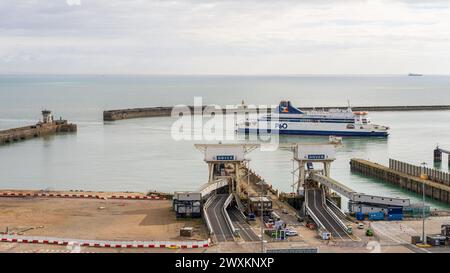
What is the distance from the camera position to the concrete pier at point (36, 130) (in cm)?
8434

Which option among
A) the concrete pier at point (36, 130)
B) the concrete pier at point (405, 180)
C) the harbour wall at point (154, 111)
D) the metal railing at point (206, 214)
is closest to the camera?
the metal railing at point (206, 214)

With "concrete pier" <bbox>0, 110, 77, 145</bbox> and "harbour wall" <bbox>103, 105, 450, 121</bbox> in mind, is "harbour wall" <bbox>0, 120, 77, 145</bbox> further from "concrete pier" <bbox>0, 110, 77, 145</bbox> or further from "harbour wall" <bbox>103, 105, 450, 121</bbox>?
"harbour wall" <bbox>103, 105, 450, 121</bbox>

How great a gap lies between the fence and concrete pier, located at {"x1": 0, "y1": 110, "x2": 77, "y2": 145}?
47.6 metres

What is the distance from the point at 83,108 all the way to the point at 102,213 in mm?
117690

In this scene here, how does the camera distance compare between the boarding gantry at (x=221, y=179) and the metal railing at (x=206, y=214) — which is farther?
the boarding gantry at (x=221, y=179)

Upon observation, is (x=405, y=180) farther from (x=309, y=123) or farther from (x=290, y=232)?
(x=309, y=123)

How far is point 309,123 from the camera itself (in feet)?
Answer: 326

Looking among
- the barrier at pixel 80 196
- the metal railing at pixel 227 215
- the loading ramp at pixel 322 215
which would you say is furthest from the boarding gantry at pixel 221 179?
the loading ramp at pixel 322 215

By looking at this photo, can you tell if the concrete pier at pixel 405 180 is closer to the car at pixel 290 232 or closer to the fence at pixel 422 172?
the fence at pixel 422 172

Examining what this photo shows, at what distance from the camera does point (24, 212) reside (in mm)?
38562

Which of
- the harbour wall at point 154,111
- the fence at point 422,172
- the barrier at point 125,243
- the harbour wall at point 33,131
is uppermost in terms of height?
the harbour wall at point 154,111

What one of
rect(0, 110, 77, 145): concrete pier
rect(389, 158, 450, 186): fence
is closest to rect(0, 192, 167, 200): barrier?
rect(389, 158, 450, 186): fence
